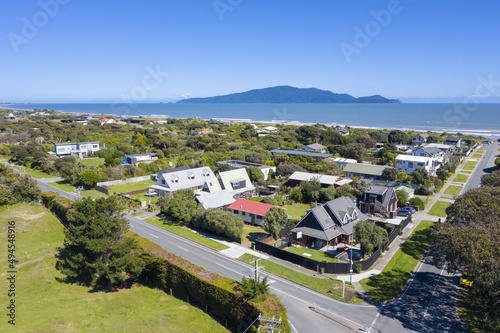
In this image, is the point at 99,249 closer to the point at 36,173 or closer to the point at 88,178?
the point at 88,178

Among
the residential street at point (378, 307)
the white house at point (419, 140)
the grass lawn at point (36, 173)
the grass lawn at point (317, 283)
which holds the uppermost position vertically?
the white house at point (419, 140)

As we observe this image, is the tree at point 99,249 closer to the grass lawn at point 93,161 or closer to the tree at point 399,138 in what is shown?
the grass lawn at point 93,161

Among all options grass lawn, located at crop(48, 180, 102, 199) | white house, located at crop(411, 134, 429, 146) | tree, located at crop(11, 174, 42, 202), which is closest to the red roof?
grass lawn, located at crop(48, 180, 102, 199)

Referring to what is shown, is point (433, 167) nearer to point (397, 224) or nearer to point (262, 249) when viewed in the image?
point (397, 224)

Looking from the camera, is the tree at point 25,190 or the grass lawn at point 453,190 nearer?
the tree at point 25,190

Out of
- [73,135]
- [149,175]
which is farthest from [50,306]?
[73,135]

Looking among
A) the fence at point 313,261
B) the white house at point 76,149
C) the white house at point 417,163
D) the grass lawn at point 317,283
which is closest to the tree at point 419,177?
the white house at point 417,163

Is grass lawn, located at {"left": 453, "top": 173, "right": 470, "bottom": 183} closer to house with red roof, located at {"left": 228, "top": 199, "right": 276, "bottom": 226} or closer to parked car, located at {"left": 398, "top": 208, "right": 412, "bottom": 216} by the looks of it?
parked car, located at {"left": 398, "top": 208, "right": 412, "bottom": 216}
